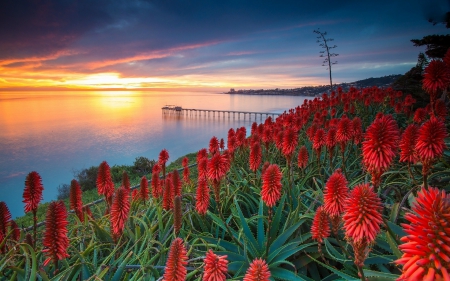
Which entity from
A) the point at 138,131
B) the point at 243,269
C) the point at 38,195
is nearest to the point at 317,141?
the point at 243,269

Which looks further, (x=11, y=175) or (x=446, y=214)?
(x=11, y=175)

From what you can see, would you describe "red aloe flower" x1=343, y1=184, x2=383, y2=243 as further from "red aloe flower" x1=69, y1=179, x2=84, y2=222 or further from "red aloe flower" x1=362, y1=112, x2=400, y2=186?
"red aloe flower" x1=69, y1=179, x2=84, y2=222

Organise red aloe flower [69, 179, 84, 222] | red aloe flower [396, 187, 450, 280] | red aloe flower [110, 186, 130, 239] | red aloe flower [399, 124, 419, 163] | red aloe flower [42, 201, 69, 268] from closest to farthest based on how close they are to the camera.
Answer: red aloe flower [396, 187, 450, 280], red aloe flower [42, 201, 69, 268], red aloe flower [399, 124, 419, 163], red aloe flower [110, 186, 130, 239], red aloe flower [69, 179, 84, 222]

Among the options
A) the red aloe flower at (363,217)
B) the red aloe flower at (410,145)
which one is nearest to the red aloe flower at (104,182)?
the red aloe flower at (363,217)

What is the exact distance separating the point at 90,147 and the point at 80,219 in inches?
1371

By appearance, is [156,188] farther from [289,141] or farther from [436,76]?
[436,76]

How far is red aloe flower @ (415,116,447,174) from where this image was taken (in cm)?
159

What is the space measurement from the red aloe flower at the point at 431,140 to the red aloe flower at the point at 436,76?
3.29ft

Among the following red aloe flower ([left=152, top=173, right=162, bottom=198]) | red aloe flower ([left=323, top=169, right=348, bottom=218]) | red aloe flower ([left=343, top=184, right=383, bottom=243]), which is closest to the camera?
red aloe flower ([left=343, top=184, right=383, bottom=243])

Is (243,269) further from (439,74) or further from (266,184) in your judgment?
(439,74)

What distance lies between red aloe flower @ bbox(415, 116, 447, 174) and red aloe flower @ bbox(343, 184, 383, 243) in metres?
0.75

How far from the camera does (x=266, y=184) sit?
1.94 m

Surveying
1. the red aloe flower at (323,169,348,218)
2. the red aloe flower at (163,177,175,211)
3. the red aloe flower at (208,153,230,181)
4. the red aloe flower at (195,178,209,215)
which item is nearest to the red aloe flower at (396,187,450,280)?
the red aloe flower at (323,169,348,218)

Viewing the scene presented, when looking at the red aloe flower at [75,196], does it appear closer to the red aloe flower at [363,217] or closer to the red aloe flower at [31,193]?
the red aloe flower at [31,193]
